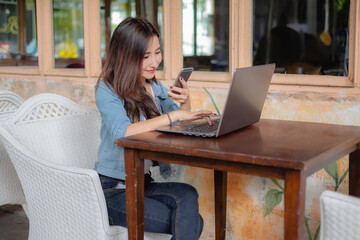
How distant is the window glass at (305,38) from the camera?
8.43 ft

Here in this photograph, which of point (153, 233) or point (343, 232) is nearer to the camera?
point (343, 232)

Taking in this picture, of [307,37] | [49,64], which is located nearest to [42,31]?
[49,64]

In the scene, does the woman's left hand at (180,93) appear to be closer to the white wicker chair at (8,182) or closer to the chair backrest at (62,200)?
the chair backrest at (62,200)

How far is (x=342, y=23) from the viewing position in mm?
2555

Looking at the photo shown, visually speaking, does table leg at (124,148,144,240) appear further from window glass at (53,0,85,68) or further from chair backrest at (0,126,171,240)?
window glass at (53,0,85,68)

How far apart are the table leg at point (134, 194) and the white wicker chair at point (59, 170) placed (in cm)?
14

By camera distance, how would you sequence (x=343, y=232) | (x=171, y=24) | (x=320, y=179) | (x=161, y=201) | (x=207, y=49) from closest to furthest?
(x=343, y=232) < (x=161, y=201) < (x=320, y=179) < (x=171, y=24) < (x=207, y=49)

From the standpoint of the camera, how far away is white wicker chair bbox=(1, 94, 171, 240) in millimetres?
2014

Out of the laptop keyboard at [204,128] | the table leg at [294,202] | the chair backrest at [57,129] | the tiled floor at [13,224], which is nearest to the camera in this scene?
the table leg at [294,202]

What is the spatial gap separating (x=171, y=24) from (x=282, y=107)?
84 centimetres

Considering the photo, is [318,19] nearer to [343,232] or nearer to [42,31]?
[42,31]

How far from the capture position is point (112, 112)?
6.84 ft

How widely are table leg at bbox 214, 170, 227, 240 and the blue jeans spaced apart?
339 millimetres

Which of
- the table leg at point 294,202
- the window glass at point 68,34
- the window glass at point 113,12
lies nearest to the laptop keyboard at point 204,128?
the table leg at point 294,202
